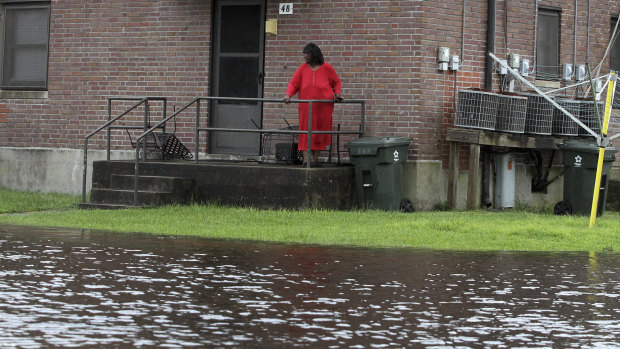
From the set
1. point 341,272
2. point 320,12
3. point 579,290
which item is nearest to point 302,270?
point 341,272

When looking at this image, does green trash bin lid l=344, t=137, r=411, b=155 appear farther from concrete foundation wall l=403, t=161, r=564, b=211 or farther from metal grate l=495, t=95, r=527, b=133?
metal grate l=495, t=95, r=527, b=133

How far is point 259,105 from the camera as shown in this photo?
19203 millimetres

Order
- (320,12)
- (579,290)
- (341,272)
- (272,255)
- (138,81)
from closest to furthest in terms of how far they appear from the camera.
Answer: (579,290) < (341,272) < (272,255) < (320,12) < (138,81)

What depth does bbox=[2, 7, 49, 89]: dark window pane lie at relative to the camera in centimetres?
2122

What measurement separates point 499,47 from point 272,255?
8637 mm

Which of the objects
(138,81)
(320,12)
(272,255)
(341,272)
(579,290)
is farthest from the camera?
(138,81)

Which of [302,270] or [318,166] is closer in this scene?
[302,270]

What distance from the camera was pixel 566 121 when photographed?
18609 mm

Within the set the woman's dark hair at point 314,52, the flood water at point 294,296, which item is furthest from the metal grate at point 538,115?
the flood water at point 294,296

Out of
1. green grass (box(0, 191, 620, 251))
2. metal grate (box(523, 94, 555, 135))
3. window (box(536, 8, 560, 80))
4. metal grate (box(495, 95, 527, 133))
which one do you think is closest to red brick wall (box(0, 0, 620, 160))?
window (box(536, 8, 560, 80))

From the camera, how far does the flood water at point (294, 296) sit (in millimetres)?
7438

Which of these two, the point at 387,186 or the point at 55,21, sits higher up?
the point at 55,21

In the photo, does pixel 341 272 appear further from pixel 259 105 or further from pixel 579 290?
pixel 259 105

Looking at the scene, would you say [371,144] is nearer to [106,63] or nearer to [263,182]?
[263,182]
